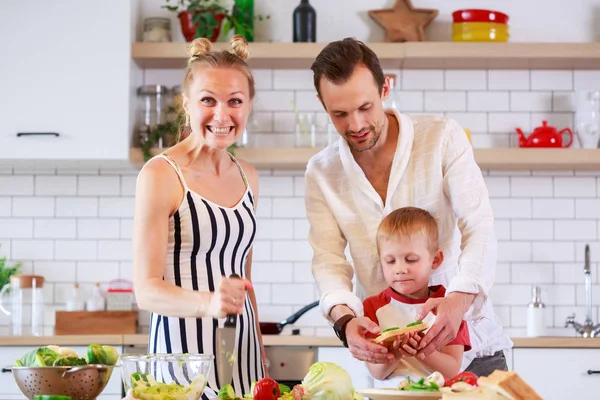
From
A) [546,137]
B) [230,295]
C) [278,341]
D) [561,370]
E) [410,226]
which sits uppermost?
[546,137]

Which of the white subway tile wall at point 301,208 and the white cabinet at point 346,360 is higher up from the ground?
the white subway tile wall at point 301,208

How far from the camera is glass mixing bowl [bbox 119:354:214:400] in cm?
149

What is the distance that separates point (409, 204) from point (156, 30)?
103 inches

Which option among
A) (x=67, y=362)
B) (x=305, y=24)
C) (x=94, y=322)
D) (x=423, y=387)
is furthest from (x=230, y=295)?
(x=305, y=24)

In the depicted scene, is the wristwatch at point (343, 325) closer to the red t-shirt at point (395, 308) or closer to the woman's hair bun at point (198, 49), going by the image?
the red t-shirt at point (395, 308)

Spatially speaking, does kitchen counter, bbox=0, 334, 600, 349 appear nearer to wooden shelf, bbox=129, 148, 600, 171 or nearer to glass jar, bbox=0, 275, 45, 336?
glass jar, bbox=0, 275, 45, 336

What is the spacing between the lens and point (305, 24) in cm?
461

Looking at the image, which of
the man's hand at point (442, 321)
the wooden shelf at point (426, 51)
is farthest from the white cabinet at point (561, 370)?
the man's hand at point (442, 321)

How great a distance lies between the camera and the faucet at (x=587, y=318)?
4.41 metres

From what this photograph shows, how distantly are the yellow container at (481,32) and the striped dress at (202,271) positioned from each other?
272 centimetres

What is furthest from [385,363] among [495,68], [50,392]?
→ [495,68]

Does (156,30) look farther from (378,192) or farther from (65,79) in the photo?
(378,192)

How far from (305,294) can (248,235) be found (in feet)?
8.22

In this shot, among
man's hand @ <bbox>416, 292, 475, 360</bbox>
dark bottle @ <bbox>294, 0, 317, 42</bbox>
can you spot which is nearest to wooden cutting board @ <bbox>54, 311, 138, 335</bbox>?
dark bottle @ <bbox>294, 0, 317, 42</bbox>
